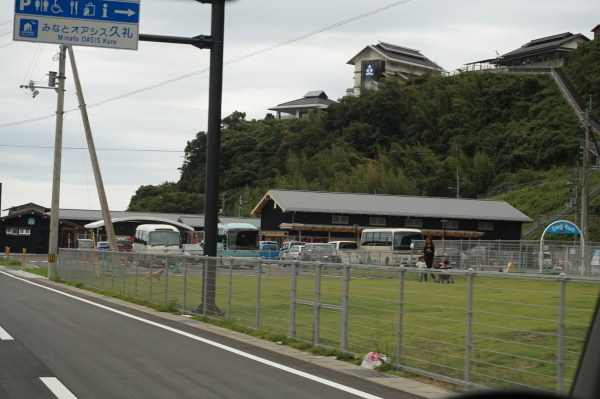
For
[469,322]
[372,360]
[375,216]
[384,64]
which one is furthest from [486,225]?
[384,64]

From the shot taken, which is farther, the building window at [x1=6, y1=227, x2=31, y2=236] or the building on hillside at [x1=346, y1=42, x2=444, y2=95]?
the building on hillside at [x1=346, y1=42, x2=444, y2=95]

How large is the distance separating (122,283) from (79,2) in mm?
9101

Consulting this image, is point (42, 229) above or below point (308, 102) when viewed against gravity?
below

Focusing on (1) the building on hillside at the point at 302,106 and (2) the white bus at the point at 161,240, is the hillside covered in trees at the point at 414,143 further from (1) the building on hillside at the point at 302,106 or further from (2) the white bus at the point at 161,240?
(2) the white bus at the point at 161,240

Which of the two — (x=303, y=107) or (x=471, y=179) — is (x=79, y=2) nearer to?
(x=471, y=179)

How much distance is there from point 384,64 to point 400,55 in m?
5.64

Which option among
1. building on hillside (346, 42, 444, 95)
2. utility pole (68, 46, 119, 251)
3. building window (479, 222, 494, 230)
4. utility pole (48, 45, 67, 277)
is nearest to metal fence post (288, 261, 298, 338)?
utility pole (68, 46, 119, 251)

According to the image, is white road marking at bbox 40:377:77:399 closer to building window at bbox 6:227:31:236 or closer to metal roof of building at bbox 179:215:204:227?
building window at bbox 6:227:31:236

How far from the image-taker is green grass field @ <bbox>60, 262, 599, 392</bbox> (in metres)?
7.57

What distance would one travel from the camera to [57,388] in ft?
24.0

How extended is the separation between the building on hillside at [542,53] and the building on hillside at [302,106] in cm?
3416

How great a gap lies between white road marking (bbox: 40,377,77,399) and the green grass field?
3.99 metres

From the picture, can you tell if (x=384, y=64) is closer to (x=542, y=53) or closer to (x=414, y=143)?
(x=542, y=53)

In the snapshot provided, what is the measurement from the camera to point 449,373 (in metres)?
8.67
